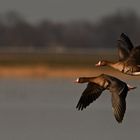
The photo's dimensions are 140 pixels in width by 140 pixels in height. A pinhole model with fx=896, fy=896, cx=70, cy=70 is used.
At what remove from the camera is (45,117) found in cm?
2630

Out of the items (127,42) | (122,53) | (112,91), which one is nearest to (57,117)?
(127,42)

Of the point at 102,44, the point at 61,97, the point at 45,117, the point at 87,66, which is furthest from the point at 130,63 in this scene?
the point at 102,44

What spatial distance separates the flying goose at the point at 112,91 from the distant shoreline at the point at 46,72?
25.5 meters

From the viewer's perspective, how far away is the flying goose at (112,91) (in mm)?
12314

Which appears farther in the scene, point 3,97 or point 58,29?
point 58,29

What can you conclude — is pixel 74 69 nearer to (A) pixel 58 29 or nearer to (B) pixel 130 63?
(B) pixel 130 63

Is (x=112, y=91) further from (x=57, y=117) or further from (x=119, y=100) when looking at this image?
(x=57, y=117)

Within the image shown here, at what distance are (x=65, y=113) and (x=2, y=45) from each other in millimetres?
68003

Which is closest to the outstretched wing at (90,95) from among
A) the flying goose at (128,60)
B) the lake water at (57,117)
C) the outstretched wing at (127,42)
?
the flying goose at (128,60)

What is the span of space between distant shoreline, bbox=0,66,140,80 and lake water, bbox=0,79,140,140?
2.23 meters

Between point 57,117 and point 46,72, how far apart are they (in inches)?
596

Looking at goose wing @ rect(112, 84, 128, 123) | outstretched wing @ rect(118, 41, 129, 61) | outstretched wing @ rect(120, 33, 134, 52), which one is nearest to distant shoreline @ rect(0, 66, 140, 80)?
outstretched wing @ rect(120, 33, 134, 52)

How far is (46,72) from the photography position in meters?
41.1

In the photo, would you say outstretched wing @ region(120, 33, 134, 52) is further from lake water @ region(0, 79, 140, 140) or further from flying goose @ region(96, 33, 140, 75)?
lake water @ region(0, 79, 140, 140)
